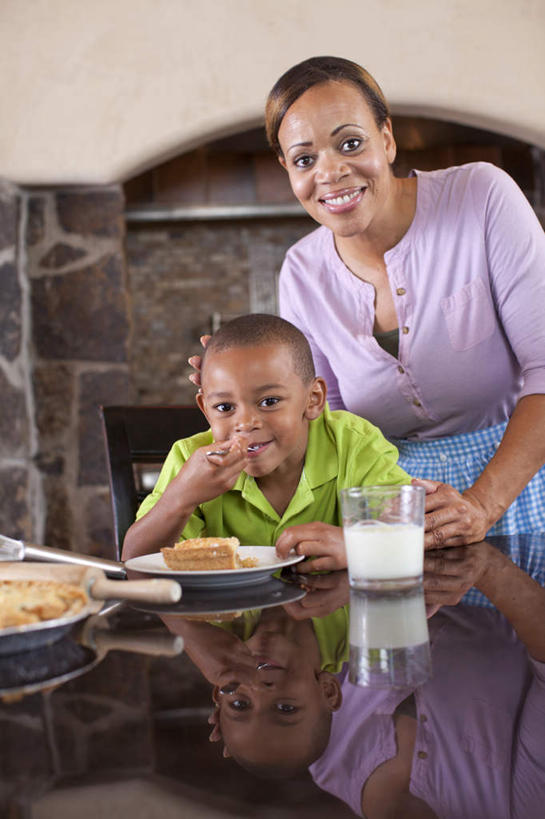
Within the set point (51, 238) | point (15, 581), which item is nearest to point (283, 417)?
point (15, 581)

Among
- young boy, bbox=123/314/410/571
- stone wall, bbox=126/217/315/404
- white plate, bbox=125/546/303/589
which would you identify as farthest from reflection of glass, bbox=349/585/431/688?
stone wall, bbox=126/217/315/404

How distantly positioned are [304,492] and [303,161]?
0.59 meters

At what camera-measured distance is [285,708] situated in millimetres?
534

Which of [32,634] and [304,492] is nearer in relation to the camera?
[32,634]

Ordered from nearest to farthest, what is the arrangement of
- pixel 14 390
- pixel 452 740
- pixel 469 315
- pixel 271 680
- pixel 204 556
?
pixel 452 740, pixel 271 680, pixel 204 556, pixel 469 315, pixel 14 390

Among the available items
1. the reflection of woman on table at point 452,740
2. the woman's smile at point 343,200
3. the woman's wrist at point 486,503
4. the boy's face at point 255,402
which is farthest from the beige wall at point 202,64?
the reflection of woman on table at point 452,740

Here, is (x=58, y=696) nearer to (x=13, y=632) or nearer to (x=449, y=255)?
(x=13, y=632)

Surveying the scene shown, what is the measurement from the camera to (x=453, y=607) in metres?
0.83

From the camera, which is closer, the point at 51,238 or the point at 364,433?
the point at 364,433

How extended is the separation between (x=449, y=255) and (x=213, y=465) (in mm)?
731

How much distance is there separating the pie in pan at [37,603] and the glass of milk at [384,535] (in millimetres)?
287

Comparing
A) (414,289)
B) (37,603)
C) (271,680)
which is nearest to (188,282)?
(414,289)

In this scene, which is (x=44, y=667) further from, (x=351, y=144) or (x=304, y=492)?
(x=351, y=144)

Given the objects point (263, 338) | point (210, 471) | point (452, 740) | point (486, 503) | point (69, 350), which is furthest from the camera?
point (69, 350)
